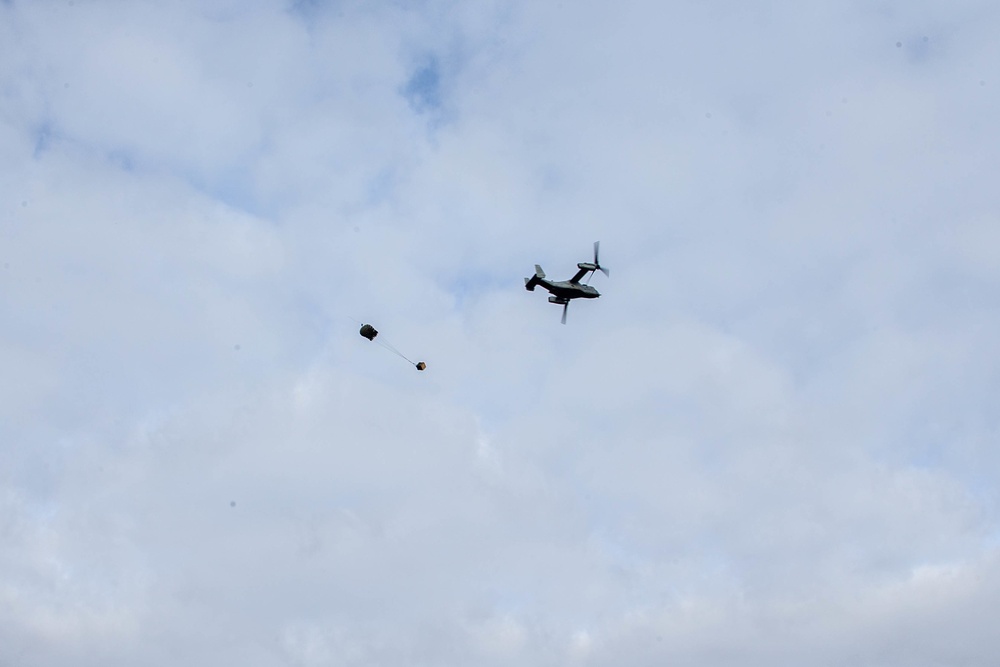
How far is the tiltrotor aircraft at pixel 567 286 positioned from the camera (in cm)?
9400

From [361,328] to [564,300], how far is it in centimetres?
3096

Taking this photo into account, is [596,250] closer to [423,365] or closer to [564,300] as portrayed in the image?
[564,300]

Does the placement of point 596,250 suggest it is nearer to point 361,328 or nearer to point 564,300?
point 564,300

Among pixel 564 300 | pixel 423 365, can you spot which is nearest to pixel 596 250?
pixel 564 300

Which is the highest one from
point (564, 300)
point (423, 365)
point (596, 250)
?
point (596, 250)

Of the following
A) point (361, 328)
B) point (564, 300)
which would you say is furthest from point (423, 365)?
point (564, 300)

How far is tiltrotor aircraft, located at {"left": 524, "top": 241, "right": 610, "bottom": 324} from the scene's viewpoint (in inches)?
3701

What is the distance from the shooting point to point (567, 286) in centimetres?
9475

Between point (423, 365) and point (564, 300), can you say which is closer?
point (423, 365)

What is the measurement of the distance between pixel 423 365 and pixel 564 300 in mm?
24039

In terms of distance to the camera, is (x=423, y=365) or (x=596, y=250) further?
(x=596, y=250)

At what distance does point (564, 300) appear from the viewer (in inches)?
3812

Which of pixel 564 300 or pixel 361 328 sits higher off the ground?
pixel 564 300

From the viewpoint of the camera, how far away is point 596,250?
328ft
